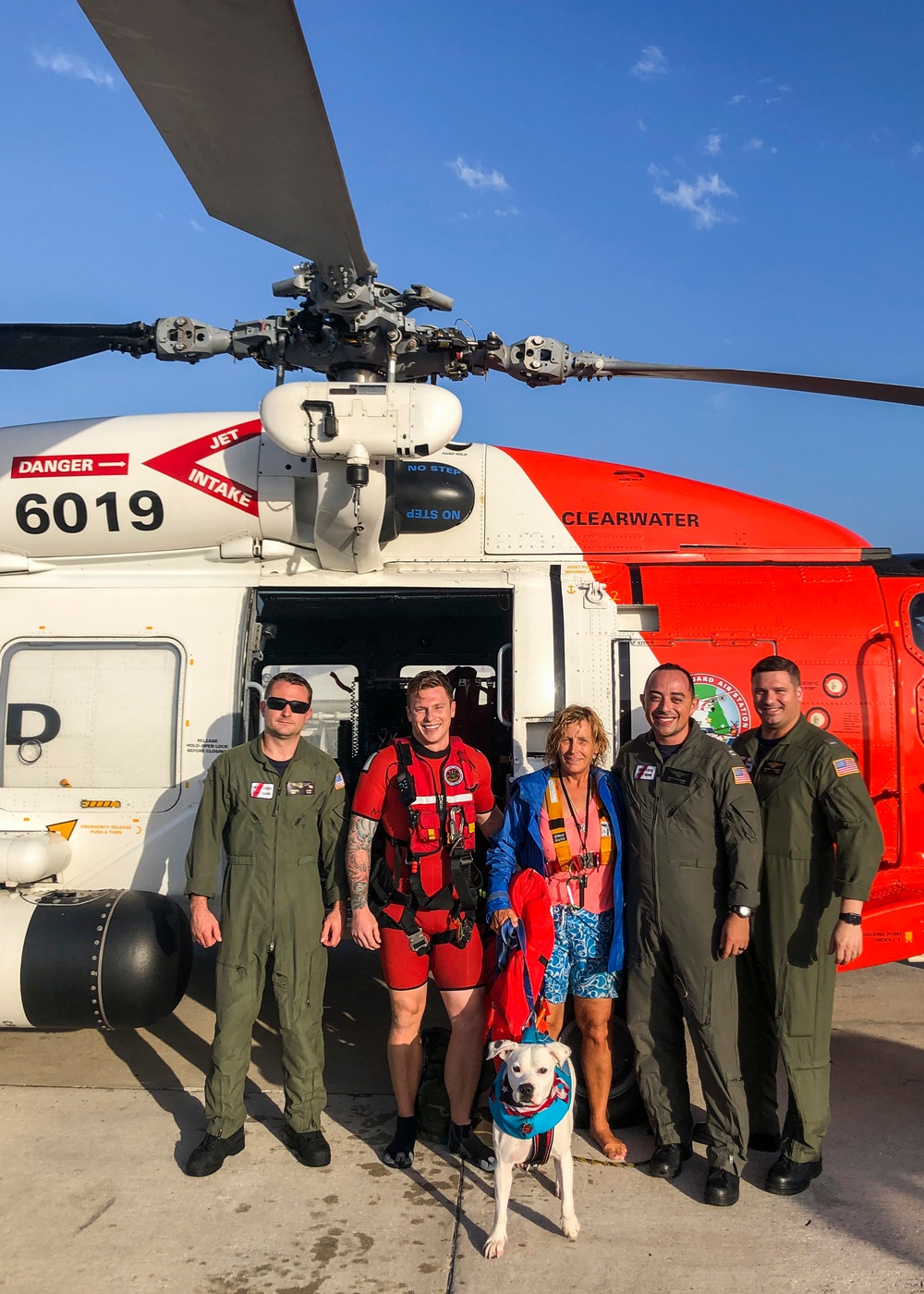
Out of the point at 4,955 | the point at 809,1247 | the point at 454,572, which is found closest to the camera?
the point at 809,1247

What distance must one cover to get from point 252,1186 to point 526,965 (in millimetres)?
1437

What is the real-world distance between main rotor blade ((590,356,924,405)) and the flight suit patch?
85.2 inches

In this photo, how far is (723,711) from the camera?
481 cm

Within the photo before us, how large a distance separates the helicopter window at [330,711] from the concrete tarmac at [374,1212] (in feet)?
12.4

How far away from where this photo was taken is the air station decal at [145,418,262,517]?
5316mm

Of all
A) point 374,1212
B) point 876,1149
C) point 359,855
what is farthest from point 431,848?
point 876,1149

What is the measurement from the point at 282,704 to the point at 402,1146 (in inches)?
74.5

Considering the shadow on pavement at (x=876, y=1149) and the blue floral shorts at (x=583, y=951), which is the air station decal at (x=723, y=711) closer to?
the blue floral shorts at (x=583, y=951)

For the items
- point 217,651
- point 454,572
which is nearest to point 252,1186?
point 217,651

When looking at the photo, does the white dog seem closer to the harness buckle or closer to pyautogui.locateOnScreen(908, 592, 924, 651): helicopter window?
the harness buckle

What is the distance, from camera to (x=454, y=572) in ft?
17.7

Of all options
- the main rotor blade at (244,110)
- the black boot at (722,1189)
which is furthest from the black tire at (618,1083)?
the main rotor blade at (244,110)

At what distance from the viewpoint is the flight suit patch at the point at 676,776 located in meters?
3.65

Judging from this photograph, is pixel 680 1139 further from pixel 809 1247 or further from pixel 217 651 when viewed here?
pixel 217 651
